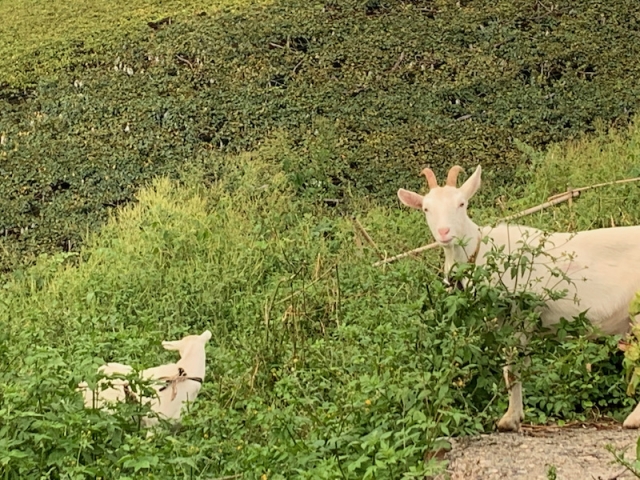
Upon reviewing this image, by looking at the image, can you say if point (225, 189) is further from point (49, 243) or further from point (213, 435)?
point (213, 435)

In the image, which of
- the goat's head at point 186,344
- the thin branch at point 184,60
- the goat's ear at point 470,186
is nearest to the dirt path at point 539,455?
the goat's ear at point 470,186

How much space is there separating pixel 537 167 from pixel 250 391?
14.6ft

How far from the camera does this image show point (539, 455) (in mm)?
3363

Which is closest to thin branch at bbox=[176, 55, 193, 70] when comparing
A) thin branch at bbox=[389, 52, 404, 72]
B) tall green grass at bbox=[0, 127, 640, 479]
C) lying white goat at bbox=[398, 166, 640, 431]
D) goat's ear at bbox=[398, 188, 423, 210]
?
tall green grass at bbox=[0, 127, 640, 479]

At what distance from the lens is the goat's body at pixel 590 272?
4.36 m

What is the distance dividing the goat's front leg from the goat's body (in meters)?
0.60

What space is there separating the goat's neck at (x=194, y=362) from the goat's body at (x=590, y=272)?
5.20 ft

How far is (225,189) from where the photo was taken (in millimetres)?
7980

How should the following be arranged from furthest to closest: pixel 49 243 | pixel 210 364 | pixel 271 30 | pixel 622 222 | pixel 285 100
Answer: pixel 271 30, pixel 285 100, pixel 49 243, pixel 622 222, pixel 210 364

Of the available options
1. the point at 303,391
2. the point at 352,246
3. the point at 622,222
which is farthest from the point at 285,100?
the point at 303,391

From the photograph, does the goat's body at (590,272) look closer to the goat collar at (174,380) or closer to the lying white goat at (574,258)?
the lying white goat at (574,258)

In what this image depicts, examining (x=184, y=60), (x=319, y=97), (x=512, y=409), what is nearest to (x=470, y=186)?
(x=512, y=409)

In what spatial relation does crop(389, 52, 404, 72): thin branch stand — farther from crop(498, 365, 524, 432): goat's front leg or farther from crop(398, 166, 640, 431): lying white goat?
crop(498, 365, 524, 432): goat's front leg

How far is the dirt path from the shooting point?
314 centimetres
